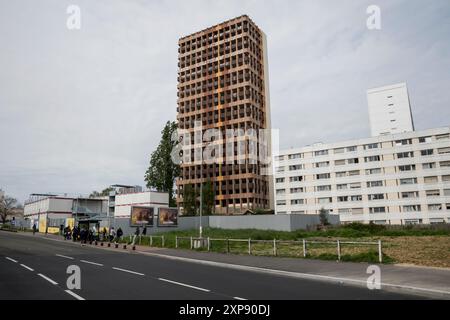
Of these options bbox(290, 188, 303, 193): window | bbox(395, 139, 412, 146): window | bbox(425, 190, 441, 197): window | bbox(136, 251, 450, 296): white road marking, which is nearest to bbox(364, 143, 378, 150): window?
bbox(395, 139, 412, 146): window

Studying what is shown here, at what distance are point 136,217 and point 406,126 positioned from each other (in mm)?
75006

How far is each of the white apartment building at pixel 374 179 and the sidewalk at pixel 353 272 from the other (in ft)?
184

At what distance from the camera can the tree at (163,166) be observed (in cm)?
7194

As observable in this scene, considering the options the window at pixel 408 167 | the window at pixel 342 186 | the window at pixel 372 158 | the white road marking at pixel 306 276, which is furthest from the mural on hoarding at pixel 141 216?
A: the window at pixel 408 167

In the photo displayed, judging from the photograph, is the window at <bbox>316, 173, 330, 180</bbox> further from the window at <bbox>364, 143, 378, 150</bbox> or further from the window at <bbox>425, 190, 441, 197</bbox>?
the window at <bbox>425, 190, 441, 197</bbox>

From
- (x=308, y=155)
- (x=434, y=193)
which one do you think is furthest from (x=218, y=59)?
(x=434, y=193)

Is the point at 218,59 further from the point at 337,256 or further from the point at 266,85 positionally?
the point at 337,256

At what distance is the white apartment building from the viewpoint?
210ft

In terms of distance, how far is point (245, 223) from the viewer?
48656 mm

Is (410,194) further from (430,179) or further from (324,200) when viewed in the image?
(324,200)

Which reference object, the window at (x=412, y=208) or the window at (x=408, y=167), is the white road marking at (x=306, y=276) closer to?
the window at (x=412, y=208)

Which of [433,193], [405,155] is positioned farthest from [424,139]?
[433,193]

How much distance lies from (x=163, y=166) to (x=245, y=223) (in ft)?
96.8

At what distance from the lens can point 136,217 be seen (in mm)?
40938
